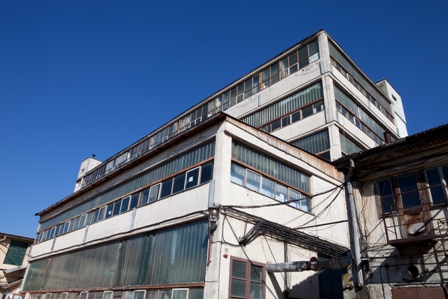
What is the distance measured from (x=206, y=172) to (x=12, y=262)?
26.4 m

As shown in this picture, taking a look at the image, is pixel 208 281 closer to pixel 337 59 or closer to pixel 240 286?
pixel 240 286

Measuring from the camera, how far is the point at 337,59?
2403 centimetres

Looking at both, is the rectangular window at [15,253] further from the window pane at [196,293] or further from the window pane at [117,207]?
the window pane at [196,293]

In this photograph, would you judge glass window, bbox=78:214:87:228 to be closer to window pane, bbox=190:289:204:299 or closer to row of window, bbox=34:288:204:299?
row of window, bbox=34:288:204:299

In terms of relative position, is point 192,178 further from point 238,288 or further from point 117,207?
point 117,207

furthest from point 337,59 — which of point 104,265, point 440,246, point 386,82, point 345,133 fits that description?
point 104,265

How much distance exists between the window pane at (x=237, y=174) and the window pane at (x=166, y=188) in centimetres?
308

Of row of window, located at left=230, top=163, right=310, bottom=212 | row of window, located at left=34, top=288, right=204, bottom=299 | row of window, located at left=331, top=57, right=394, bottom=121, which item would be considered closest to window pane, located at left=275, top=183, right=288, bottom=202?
row of window, located at left=230, top=163, right=310, bottom=212

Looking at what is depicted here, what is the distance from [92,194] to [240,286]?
13104 millimetres

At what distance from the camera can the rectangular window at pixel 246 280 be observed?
1097cm

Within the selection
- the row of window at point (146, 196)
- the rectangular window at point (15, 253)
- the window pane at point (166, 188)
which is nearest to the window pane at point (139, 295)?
the row of window at point (146, 196)

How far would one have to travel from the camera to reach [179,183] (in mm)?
13984

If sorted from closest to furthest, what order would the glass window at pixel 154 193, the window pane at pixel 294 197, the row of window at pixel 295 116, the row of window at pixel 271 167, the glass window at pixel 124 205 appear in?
1. the row of window at pixel 271 167
2. the window pane at pixel 294 197
3. the glass window at pixel 154 193
4. the glass window at pixel 124 205
5. the row of window at pixel 295 116

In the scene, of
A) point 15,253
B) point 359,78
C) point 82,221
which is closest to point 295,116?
point 359,78
